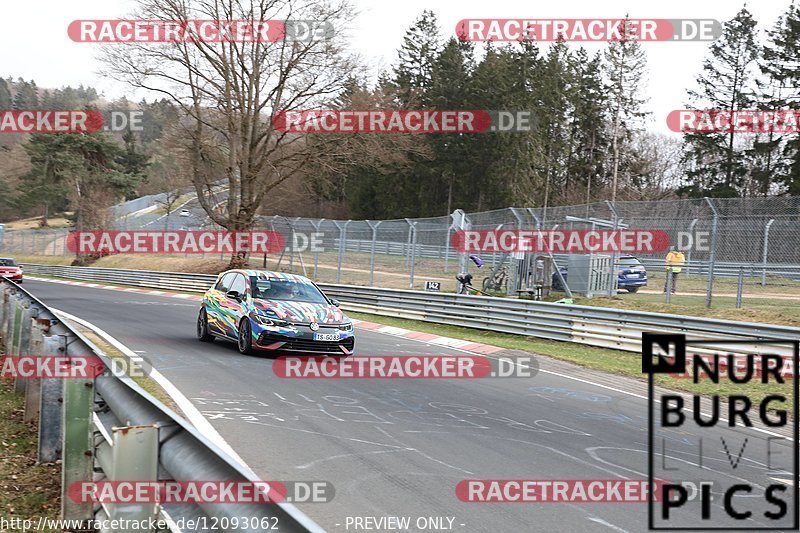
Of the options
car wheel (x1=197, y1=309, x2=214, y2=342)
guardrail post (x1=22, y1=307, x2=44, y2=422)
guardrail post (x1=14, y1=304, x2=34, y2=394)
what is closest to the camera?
guardrail post (x1=22, y1=307, x2=44, y2=422)

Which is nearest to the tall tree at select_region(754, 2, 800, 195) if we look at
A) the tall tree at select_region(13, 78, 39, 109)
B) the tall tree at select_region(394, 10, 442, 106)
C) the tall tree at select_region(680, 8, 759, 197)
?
the tall tree at select_region(680, 8, 759, 197)

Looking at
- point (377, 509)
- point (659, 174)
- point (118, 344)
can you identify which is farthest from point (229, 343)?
point (659, 174)

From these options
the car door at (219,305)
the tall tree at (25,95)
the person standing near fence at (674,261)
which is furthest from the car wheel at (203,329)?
the tall tree at (25,95)

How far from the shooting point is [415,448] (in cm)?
728

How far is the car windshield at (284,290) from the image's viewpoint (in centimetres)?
1384

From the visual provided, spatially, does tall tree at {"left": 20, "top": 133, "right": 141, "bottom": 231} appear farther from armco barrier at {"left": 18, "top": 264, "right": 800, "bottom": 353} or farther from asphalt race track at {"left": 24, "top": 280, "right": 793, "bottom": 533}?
asphalt race track at {"left": 24, "top": 280, "right": 793, "bottom": 533}

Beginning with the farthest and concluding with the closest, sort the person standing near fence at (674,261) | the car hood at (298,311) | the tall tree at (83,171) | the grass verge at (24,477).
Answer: the tall tree at (83,171)
the person standing near fence at (674,261)
the car hood at (298,311)
the grass verge at (24,477)

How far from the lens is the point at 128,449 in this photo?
10.7 ft

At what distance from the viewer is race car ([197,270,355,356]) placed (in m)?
13.0

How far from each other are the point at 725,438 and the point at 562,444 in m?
2.30

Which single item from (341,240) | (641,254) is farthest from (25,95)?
(641,254)

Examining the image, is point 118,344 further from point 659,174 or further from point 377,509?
point 659,174

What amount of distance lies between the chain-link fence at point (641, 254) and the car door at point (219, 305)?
866cm

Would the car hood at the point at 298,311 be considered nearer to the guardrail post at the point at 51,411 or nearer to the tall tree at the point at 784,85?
the guardrail post at the point at 51,411
